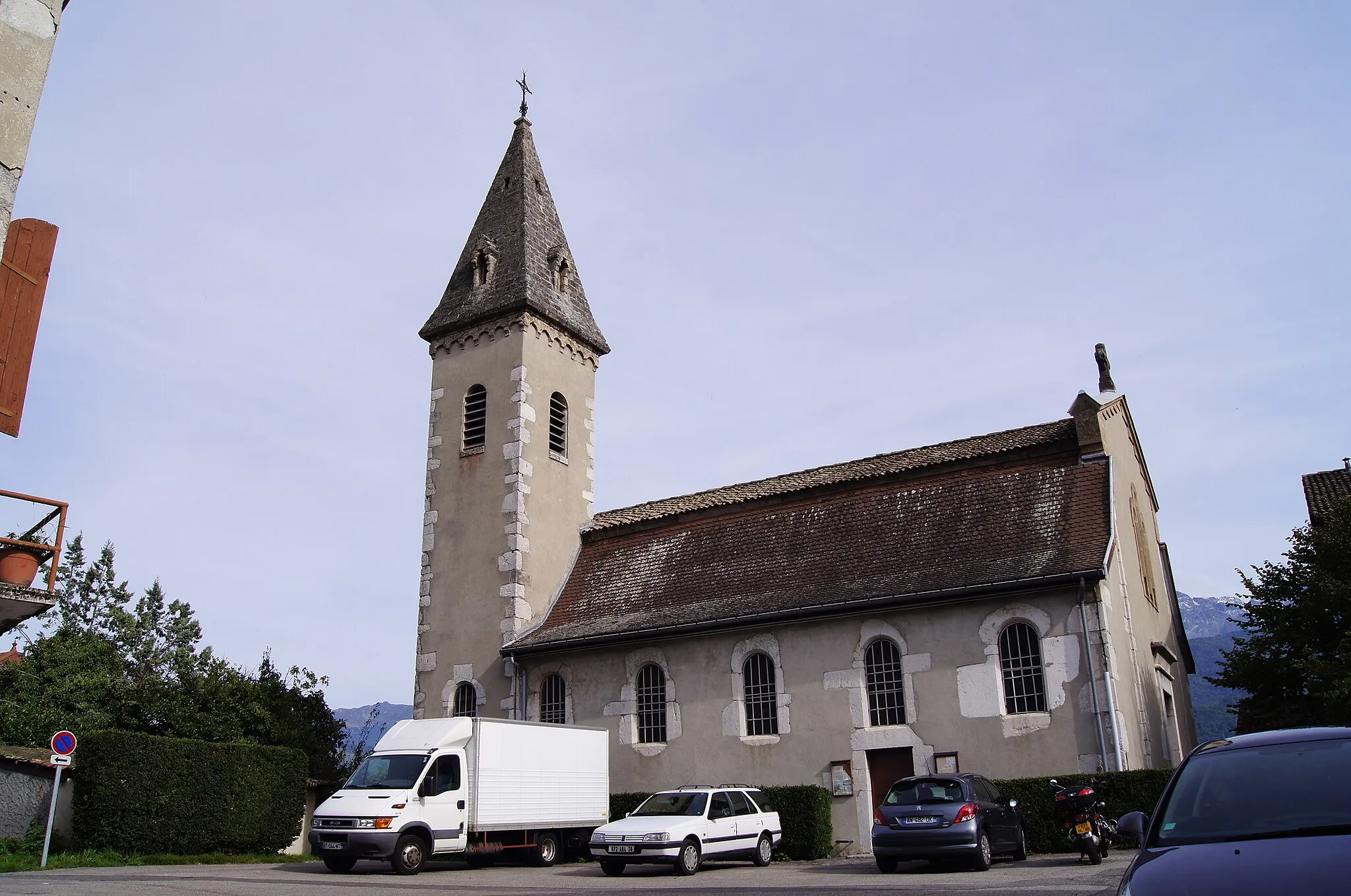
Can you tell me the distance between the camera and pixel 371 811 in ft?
56.8

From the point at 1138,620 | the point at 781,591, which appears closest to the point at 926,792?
the point at 781,591

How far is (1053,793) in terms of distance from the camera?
58.0 ft

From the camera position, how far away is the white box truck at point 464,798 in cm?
1738

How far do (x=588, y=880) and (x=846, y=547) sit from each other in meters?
10.4

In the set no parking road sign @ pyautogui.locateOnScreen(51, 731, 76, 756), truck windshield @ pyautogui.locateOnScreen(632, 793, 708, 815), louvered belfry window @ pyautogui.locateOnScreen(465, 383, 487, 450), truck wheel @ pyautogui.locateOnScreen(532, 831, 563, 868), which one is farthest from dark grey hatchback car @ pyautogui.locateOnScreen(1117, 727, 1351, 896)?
louvered belfry window @ pyautogui.locateOnScreen(465, 383, 487, 450)

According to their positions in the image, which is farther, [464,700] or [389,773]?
[464,700]

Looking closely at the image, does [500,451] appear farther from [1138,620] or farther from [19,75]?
[19,75]

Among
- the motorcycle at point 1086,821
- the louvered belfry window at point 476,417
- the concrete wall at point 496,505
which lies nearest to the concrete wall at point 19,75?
the motorcycle at point 1086,821

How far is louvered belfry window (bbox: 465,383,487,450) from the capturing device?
94.4 ft

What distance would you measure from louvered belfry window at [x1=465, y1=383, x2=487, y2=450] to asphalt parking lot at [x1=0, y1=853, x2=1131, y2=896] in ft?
41.1

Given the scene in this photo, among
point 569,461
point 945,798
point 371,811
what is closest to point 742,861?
point 945,798

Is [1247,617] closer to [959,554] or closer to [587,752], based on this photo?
[959,554]

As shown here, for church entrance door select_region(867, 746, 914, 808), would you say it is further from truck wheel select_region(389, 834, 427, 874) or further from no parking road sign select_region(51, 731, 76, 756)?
no parking road sign select_region(51, 731, 76, 756)

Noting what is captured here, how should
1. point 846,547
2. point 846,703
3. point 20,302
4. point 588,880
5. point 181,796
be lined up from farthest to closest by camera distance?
point 846,547, point 846,703, point 181,796, point 588,880, point 20,302
